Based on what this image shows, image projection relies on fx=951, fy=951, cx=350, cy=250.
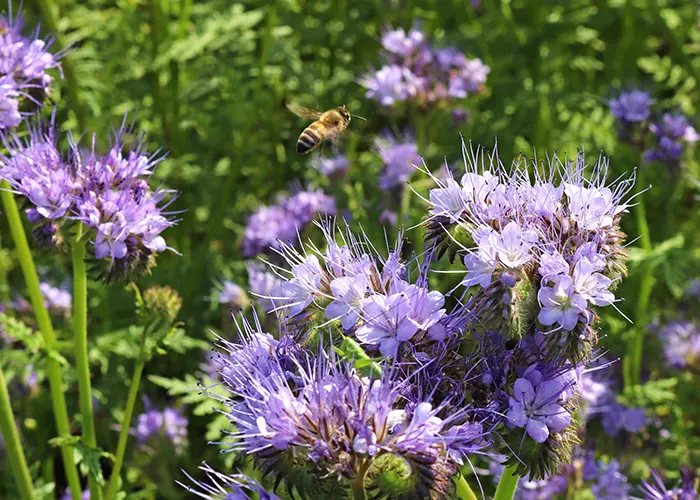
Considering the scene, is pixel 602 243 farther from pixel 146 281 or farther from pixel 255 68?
pixel 255 68

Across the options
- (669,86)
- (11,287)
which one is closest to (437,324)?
(11,287)

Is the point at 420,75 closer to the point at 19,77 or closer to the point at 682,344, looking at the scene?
the point at 682,344

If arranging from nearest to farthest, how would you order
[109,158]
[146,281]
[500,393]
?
[500,393] < [109,158] < [146,281]

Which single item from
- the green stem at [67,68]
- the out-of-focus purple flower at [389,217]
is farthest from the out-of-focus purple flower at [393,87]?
the green stem at [67,68]

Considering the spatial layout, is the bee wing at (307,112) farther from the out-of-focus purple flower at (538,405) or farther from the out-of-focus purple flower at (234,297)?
the out-of-focus purple flower at (538,405)

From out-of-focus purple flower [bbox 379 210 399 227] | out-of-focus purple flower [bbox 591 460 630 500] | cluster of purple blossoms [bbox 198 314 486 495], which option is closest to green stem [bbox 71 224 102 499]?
cluster of purple blossoms [bbox 198 314 486 495]
